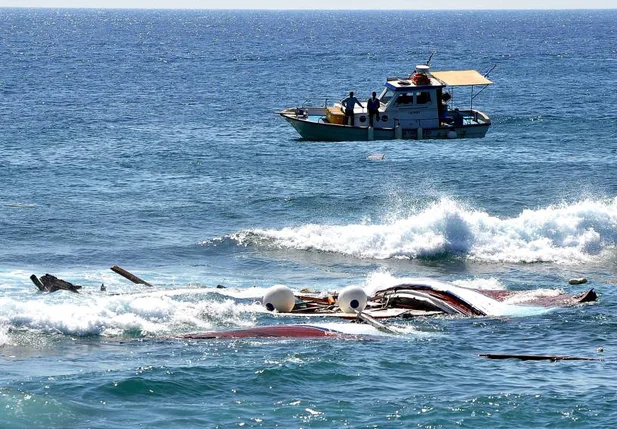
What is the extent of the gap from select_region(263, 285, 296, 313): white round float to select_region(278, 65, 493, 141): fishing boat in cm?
2861

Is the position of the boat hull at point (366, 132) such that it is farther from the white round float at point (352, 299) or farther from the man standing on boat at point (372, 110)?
the white round float at point (352, 299)

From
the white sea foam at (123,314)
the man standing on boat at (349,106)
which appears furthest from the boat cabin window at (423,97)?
the white sea foam at (123,314)

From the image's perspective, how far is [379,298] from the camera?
98.6ft

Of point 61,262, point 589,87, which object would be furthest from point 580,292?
point 589,87

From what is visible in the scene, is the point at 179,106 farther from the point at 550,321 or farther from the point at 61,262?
the point at 550,321

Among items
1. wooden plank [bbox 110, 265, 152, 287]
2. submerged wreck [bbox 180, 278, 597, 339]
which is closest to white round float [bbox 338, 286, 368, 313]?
submerged wreck [bbox 180, 278, 597, 339]

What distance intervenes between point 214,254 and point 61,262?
17.2 feet

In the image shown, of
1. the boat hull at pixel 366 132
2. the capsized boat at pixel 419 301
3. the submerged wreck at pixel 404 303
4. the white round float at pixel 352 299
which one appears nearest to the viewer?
the submerged wreck at pixel 404 303

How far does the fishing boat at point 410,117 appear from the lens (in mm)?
56688

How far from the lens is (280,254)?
39.1 m

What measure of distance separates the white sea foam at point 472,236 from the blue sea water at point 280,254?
0.28 feet

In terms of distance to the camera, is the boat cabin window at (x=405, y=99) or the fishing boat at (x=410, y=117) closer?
the boat cabin window at (x=405, y=99)

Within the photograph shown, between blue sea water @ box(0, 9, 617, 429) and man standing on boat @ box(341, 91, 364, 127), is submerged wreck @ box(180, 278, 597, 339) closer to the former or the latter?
blue sea water @ box(0, 9, 617, 429)

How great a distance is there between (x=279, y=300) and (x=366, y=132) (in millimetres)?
29859
